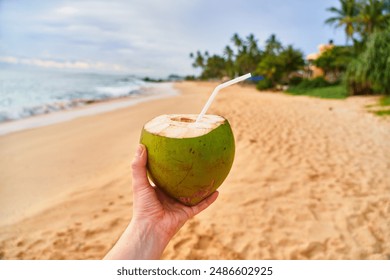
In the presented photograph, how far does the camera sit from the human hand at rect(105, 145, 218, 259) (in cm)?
116

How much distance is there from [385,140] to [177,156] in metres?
5.27

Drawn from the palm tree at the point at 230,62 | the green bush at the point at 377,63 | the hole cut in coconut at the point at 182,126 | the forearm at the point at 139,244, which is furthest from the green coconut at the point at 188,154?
the palm tree at the point at 230,62

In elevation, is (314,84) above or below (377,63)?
below

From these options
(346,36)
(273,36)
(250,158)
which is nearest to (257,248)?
(250,158)

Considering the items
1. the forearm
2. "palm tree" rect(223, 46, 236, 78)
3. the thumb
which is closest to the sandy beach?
the forearm

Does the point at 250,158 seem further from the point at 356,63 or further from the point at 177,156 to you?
the point at 356,63

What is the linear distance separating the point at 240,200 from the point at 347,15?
21.3m

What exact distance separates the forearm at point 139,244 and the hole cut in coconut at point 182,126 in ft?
1.43

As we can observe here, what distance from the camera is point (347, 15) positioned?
1939cm

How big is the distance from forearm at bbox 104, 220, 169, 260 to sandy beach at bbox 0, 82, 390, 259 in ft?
3.10

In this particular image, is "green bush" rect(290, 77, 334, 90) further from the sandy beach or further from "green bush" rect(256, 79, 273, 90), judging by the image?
the sandy beach

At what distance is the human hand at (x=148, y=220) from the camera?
3.79 feet

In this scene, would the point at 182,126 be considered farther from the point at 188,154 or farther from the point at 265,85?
the point at 265,85

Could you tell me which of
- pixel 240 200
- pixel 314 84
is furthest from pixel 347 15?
pixel 240 200
